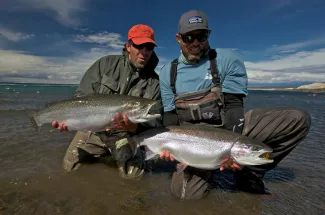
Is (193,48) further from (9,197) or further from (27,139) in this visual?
(27,139)

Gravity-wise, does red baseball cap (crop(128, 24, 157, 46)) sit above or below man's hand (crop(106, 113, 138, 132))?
above

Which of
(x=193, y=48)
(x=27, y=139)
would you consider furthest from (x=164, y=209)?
(x=27, y=139)

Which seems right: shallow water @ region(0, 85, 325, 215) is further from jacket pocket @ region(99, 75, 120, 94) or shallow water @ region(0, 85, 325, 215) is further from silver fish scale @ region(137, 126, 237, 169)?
jacket pocket @ region(99, 75, 120, 94)

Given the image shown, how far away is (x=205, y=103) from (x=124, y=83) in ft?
6.00

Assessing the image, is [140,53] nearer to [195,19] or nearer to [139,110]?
[195,19]

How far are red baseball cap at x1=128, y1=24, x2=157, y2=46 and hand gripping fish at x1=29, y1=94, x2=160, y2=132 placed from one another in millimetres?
1224

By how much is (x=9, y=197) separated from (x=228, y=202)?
333 centimetres

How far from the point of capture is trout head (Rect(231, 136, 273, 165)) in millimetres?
3494

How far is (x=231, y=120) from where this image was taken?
408 centimetres

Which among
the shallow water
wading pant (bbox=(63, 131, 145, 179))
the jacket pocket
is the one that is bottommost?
the shallow water

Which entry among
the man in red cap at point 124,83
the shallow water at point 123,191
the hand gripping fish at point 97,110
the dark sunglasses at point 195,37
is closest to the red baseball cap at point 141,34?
the man in red cap at point 124,83

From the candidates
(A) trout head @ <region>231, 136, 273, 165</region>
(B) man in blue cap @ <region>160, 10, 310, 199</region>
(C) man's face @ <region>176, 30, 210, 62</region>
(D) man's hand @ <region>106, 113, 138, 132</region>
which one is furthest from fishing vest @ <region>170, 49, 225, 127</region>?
(D) man's hand @ <region>106, 113, 138, 132</region>

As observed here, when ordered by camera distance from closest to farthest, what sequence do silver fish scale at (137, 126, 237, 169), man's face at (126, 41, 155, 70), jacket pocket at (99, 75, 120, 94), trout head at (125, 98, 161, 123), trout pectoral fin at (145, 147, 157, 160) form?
silver fish scale at (137, 126, 237, 169), trout head at (125, 98, 161, 123), trout pectoral fin at (145, 147, 157, 160), man's face at (126, 41, 155, 70), jacket pocket at (99, 75, 120, 94)

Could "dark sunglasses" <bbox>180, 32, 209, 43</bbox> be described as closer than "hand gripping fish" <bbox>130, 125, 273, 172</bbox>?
No
